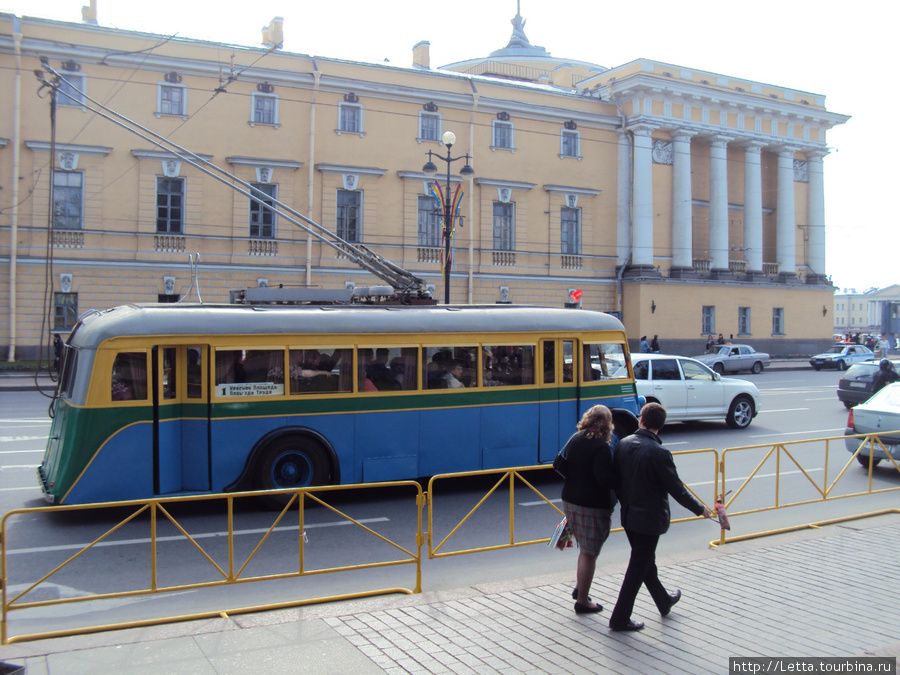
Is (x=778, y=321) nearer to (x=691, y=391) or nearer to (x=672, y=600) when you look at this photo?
(x=691, y=391)

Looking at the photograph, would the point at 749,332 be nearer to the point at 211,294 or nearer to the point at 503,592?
the point at 211,294

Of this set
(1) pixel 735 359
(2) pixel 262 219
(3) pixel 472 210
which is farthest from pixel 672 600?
(1) pixel 735 359

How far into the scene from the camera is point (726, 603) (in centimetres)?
655

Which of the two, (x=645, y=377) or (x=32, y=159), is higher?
(x=32, y=159)

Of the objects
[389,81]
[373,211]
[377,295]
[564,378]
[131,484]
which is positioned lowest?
[131,484]

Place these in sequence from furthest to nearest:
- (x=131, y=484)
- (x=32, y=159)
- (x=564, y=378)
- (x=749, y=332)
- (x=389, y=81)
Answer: (x=749, y=332)
(x=389, y=81)
(x=32, y=159)
(x=564, y=378)
(x=131, y=484)

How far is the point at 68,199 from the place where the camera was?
2991cm

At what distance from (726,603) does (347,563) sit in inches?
144

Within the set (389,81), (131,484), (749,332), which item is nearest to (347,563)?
(131,484)

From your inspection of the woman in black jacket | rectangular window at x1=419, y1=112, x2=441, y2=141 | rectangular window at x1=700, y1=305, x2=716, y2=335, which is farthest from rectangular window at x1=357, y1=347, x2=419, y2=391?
rectangular window at x1=700, y1=305, x2=716, y2=335

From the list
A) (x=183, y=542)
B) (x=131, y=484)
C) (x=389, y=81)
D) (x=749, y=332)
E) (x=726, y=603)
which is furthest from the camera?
(x=749, y=332)

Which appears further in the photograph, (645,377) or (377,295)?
(645,377)

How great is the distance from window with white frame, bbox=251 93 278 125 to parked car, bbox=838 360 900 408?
23592 millimetres

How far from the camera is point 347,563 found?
7973 millimetres
